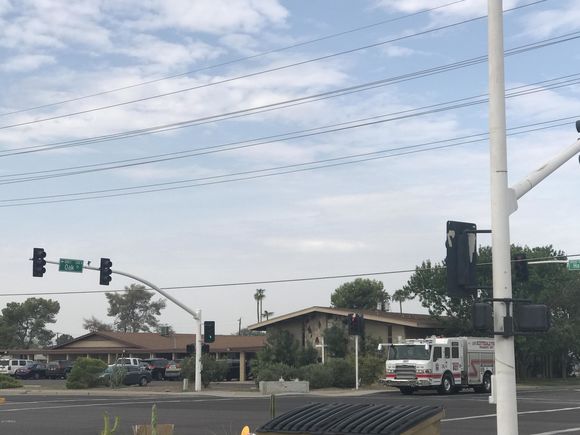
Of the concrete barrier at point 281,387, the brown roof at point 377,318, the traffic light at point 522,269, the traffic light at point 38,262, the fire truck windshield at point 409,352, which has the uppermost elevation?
the traffic light at point 38,262

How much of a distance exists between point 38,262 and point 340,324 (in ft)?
72.9

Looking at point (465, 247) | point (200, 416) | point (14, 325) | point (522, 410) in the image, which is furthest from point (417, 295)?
point (14, 325)

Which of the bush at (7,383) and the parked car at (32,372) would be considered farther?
the parked car at (32,372)

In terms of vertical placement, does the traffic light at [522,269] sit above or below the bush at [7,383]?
above

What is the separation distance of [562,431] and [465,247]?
37.4 ft

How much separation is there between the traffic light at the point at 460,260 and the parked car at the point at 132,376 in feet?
145

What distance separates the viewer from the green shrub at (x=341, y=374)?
156ft

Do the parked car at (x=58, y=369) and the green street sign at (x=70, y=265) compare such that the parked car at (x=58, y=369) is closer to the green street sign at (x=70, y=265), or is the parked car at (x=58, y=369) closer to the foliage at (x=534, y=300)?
the foliage at (x=534, y=300)

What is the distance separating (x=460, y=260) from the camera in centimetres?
1174

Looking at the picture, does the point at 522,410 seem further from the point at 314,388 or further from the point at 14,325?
the point at 14,325

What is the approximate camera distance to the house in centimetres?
5553

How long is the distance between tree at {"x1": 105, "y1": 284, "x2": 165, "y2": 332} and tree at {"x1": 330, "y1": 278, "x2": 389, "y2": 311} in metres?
47.9

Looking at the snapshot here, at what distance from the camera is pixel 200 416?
26.7 metres

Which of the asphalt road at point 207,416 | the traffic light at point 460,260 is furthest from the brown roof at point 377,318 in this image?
the traffic light at point 460,260
